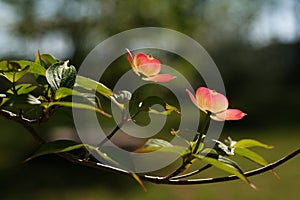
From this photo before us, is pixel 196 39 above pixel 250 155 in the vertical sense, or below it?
below

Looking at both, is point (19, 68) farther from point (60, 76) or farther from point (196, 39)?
point (196, 39)

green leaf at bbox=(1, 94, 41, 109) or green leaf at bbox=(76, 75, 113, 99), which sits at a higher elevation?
green leaf at bbox=(76, 75, 113, 99)

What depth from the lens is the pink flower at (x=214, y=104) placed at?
331 millimetres

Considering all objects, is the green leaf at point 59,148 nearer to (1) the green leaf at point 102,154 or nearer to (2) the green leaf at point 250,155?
(1) the green leaf at point 102,154

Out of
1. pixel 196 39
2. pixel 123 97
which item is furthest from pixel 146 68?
pixel 196 39

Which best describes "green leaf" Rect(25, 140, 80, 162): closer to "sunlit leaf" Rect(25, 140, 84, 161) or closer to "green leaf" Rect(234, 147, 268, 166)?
"sunlit leaf" Rect(25, 140, 84, 161)

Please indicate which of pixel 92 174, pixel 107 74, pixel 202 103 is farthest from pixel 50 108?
pixel 107 74

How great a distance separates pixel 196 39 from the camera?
5867 millimetres

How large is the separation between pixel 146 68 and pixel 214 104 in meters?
0.06

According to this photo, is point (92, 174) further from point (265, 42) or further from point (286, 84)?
point (265, 42)

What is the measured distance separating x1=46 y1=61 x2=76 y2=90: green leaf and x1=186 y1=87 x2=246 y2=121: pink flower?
3.4 inches

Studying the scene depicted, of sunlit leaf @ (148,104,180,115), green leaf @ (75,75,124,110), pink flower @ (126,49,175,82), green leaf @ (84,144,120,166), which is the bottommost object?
green leaf @ (84,144,120,166)

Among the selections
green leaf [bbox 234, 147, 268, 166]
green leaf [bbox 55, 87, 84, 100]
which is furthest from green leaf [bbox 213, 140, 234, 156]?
green leaf [bbox 55, 87, 84, 100]

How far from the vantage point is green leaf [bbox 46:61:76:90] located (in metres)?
0.33
